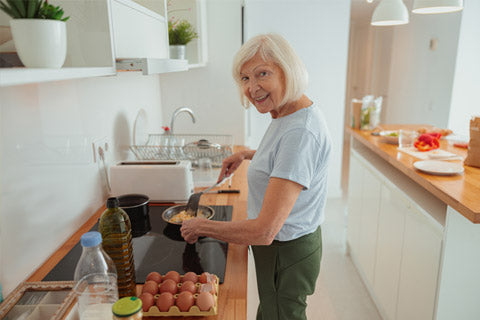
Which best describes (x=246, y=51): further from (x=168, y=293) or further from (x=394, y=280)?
(x=394, y=280)

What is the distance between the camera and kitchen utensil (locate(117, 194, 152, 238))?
142 centimetres

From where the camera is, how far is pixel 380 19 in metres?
2.43

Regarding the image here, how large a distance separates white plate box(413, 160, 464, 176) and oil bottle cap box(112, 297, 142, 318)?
1530 millimetres

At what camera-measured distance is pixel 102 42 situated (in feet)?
3.20

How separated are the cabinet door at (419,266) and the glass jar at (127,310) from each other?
51.7 inches

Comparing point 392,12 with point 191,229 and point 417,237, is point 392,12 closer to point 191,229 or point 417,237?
point 417,237

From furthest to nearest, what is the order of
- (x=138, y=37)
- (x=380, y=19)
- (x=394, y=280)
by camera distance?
(x=380, y=19), (x=394, y=280), (x=138, y=37)

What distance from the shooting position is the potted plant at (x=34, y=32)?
663 mm

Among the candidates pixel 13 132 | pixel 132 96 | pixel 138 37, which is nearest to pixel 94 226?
pixel 13 132

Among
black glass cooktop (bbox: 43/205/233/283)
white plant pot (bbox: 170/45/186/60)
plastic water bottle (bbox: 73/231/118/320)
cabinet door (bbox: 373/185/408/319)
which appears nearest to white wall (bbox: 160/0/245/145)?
white plant pot (bbox: 170/45/186/60)

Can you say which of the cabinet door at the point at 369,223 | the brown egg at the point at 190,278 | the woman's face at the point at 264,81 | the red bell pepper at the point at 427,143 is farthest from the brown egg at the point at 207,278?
the red bell pepper at the point at 427,143

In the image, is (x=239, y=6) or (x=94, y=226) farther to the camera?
(x=239, y=6)

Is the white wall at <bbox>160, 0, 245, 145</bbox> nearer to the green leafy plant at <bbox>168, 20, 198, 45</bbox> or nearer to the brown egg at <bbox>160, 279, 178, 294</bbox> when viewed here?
the green leafy plant at <bbox>168, 20, 198, 45</bbox>

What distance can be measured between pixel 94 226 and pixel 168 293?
67 cm
